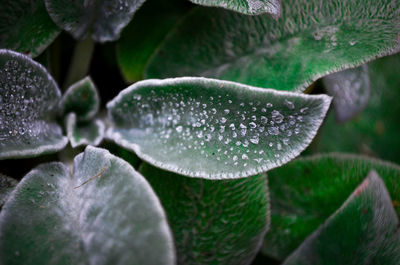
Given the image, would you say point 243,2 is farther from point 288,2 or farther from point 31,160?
point 31,160

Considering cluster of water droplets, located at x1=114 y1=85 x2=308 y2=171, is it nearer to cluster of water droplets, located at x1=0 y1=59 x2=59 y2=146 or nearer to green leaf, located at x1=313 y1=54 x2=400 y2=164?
cluster of water droplets, located at x1=0 y1=59 x2=59 y2=146

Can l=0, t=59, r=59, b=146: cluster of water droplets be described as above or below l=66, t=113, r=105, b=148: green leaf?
above

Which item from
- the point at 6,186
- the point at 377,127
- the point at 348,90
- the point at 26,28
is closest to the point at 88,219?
the point at 6,186

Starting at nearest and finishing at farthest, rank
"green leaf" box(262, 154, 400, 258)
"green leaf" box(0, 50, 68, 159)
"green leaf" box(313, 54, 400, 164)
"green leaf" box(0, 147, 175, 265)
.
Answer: "green leaf" box(0, 147, 175, 265), "green leaf" box(0, 50, 68, 159), "green leaf" box(262, 154, 400, 258), "green leaf" box(313, 54, 400, 164)

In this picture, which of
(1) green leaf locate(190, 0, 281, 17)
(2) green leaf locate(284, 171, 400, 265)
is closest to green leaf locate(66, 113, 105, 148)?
(1) green leaf locate(190, 0, 281, 17)

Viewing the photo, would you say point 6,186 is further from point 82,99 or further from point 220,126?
point 220,126
